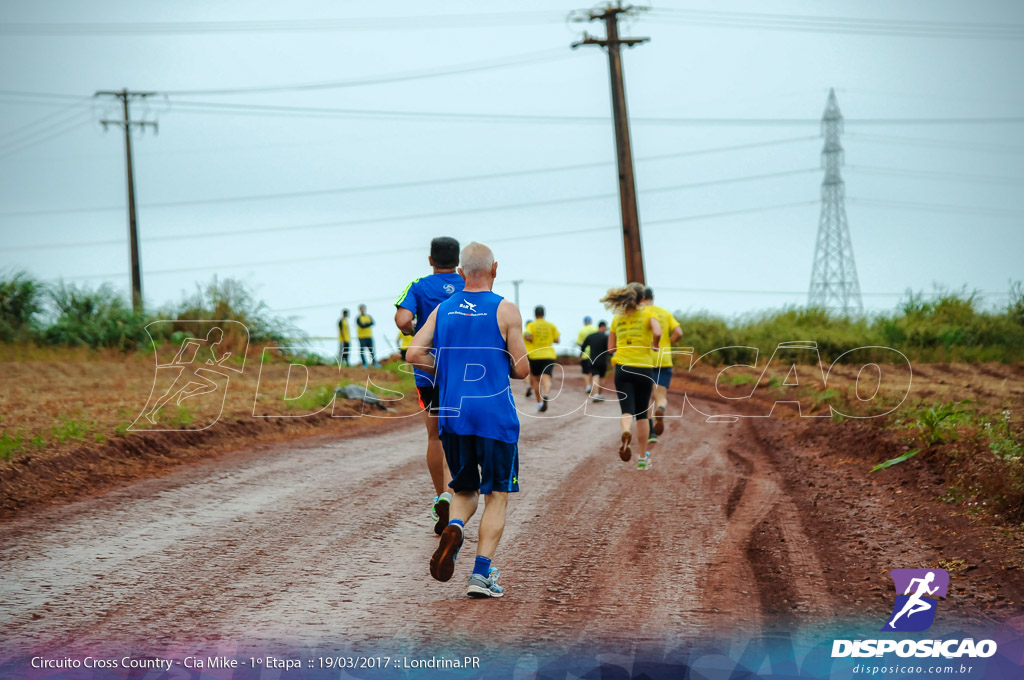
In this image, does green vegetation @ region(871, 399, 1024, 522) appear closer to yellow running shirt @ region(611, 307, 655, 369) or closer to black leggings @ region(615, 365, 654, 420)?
black leggings @ region(615, 365, 654, 420)

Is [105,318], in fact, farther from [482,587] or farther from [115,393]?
[482,587]

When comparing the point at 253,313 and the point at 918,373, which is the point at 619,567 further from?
the point at 253,313

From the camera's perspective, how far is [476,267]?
19.4ft

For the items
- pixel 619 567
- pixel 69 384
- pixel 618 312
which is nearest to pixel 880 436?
pixel 618 312

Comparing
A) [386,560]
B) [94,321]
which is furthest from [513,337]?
[94,321]

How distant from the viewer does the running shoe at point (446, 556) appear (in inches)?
216

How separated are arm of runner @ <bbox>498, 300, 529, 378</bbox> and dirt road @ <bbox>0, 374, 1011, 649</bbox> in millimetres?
1436

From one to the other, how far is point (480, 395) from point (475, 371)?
0.49 ft

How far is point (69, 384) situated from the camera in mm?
19484

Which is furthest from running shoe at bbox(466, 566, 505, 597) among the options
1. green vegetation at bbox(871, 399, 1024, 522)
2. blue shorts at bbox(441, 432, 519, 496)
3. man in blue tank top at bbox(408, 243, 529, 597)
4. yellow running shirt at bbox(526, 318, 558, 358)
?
yellow running shirt at bbox(526, 318, 558, 358)

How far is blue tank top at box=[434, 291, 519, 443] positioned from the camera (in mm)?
5758

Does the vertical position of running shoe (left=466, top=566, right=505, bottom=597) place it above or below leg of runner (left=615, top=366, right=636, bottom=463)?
below

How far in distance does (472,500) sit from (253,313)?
24.7 m

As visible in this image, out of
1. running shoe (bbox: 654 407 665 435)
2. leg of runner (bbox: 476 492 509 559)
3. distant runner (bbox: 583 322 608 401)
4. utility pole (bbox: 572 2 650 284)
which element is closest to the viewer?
leg of runner (bbox: 476 492 509 559)
